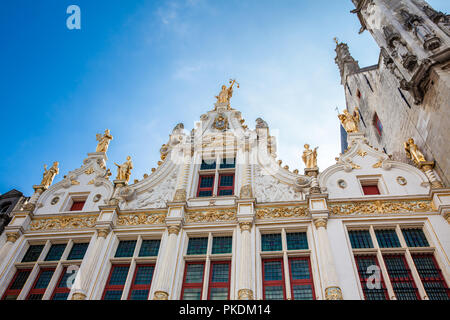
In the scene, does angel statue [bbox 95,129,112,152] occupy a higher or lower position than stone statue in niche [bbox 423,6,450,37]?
lower

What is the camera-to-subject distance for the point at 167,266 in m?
11.9

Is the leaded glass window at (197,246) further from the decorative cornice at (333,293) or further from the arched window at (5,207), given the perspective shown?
the arched window at (5,207)

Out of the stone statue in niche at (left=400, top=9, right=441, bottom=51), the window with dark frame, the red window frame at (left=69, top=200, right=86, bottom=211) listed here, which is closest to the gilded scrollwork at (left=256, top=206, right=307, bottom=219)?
the window with dark frame

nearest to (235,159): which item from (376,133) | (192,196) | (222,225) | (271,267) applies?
(192,196)

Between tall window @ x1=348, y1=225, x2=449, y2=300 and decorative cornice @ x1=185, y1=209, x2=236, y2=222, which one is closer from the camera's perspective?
tall window @ x1=348, y1=225, x2=449, y2=300

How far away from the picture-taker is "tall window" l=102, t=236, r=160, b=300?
11961 millimetres

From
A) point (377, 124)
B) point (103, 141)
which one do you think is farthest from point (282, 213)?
point (377, 124)

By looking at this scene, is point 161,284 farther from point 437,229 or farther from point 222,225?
point 437,229

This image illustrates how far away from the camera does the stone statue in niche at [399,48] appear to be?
16128 millimetres

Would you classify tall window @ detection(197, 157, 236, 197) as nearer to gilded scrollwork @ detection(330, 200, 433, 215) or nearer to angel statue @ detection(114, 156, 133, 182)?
angel statue @ detection(114, 156, 133, 182)

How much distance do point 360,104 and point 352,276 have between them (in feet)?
63.5

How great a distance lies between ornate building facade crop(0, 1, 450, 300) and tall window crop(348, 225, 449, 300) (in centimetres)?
4

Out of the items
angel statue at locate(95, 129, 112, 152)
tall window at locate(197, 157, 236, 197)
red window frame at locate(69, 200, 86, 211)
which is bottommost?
red window frame at locate(69, 200, 86, 211)

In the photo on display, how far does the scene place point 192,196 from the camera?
14.9 m
